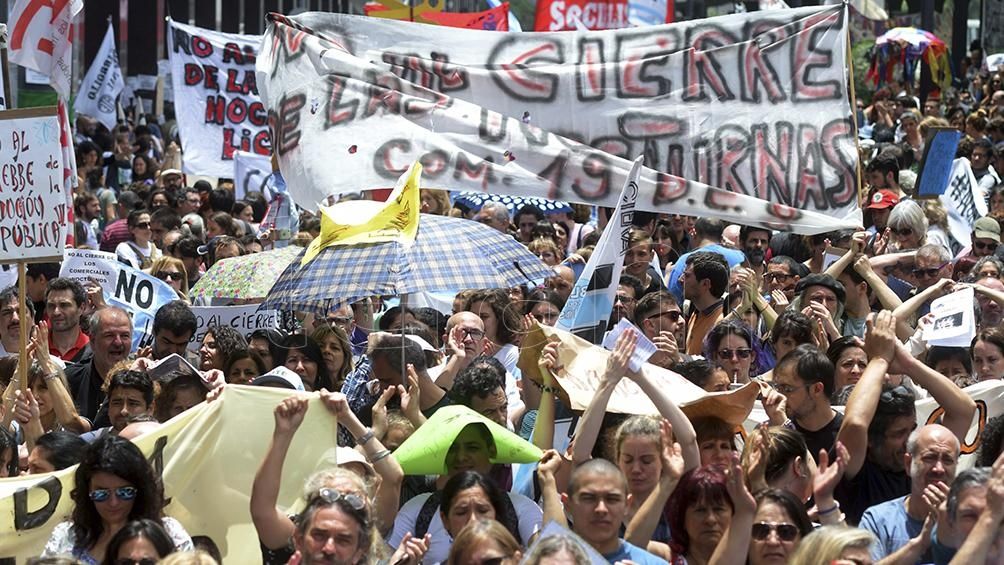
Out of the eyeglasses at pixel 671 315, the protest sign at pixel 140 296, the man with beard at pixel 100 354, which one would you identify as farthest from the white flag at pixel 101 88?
the eyeglasses at pixel 671 315

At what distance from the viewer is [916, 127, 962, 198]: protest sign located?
38.8 feet

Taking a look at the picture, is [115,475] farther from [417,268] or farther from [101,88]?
[101,88]

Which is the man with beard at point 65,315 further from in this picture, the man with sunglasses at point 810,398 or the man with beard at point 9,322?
the man with sunglasses at point 810,398

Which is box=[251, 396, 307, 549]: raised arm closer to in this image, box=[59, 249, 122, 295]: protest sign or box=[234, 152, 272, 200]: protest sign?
box=[59, 249, 122, 295]: protest sign

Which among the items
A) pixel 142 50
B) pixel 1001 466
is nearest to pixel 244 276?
pixel 1001 466

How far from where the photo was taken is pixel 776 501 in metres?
5.93

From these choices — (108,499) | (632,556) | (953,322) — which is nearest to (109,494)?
(108,499)

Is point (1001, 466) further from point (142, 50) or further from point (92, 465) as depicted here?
point (142, 50)

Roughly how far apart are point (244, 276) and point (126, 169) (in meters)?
11.0

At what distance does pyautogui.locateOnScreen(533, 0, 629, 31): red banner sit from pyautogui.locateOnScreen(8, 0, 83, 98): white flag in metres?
5.26

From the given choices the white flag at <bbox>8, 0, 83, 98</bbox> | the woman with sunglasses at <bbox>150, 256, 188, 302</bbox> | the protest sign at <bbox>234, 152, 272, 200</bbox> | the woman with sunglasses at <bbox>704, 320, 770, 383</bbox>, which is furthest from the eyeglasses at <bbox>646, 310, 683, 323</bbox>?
the protest sign at <bbox>234, 152, 272, 200</bbox>

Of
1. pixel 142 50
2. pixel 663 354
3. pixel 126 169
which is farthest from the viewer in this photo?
pixel 142 50

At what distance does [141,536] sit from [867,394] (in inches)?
111

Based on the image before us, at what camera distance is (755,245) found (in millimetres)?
11211
